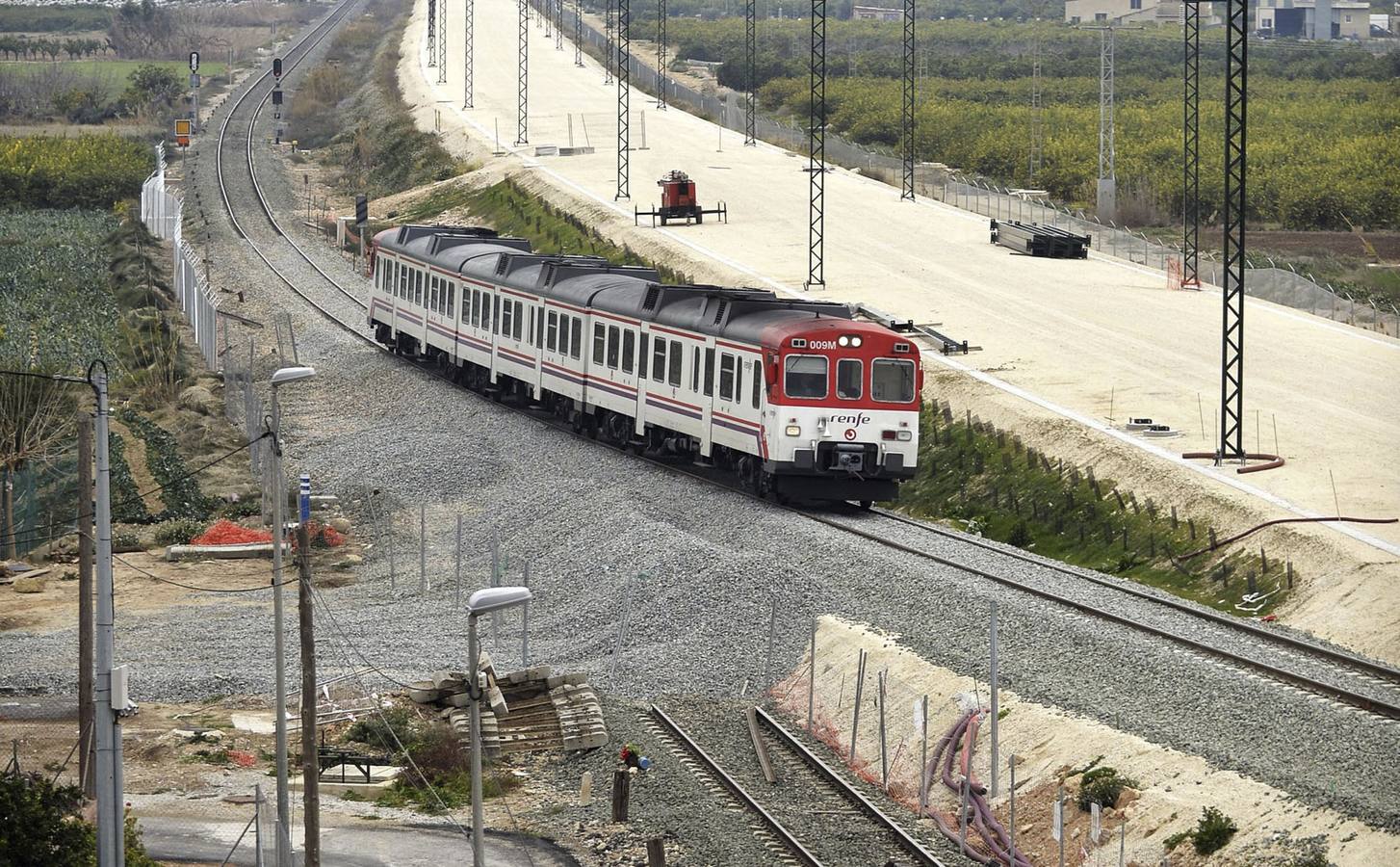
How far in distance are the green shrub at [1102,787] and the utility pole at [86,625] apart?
1165cm

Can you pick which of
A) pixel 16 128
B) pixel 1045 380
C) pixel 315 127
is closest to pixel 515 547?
pixel 1045 380

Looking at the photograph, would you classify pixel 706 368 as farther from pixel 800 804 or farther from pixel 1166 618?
pixel 800 804

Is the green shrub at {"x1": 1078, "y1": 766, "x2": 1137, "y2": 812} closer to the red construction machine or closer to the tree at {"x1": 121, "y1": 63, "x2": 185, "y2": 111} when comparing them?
the red construction machine

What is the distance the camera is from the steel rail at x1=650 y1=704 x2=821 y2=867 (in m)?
20.3

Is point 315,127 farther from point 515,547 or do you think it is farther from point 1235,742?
point 1235,742

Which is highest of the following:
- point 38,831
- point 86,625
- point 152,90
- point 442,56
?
point 442,56

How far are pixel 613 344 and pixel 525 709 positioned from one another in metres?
14.7

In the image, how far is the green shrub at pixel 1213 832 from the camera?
19.0m

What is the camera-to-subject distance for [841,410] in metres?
33.4

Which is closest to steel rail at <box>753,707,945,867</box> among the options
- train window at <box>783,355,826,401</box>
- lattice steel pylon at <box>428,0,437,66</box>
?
train window at <box>783,355,826,401</box>

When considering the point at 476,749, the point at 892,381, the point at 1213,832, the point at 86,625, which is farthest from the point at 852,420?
the point at 476,749

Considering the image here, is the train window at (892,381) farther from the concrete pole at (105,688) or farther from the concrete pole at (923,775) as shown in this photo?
the concrete pole at (105,688)

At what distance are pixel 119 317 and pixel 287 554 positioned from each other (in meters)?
30.9

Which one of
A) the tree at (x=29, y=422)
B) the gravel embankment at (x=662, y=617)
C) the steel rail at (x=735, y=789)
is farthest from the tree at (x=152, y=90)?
the steel rail at (x=735, y=789)
